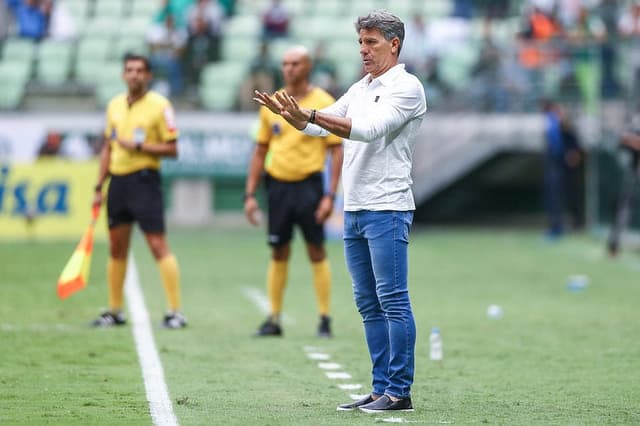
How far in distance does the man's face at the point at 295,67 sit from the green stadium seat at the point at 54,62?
16.5m

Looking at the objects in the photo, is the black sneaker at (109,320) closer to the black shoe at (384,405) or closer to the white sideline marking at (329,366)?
the white sideline marking at (329,366)

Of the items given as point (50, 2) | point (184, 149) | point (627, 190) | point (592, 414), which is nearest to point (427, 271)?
point (627, 190)

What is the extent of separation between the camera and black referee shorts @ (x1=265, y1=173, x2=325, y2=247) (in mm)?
11867

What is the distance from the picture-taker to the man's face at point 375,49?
787 cm

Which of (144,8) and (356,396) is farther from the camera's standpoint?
(144,8)

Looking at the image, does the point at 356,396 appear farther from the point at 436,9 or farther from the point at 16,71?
the point at 436,9

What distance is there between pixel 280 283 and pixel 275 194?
724 mm

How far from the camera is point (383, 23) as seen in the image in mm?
7816

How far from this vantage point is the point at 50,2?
28.2m

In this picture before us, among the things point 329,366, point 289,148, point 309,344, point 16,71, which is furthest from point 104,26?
point 329,366

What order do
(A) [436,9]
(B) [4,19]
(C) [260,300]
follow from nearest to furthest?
1. (C) [260,300]
2. (B) [4,19]
3. (A) [436,9]

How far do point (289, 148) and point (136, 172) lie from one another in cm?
137

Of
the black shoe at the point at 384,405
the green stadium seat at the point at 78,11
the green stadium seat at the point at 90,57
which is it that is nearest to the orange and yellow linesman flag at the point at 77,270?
the black shoe at the point at 384,405

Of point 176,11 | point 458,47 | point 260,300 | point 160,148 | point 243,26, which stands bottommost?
point 260,300
